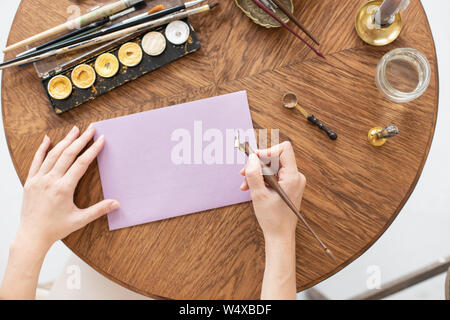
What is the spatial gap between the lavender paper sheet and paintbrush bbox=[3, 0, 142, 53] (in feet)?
0.70

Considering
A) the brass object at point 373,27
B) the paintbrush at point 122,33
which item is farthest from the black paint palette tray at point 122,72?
the brass object at point 373,27

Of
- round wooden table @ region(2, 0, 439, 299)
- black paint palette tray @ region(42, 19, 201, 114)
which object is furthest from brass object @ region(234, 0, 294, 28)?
black paint palette tray @ region(42, 19, 201, 114)

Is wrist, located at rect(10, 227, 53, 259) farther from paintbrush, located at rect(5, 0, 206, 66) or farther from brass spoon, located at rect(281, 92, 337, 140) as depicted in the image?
brass spoon, located at rect(281, 92, 337, 140)

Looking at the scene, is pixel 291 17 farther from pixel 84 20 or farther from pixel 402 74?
pixel 84 20

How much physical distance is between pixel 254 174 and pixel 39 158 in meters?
0.46

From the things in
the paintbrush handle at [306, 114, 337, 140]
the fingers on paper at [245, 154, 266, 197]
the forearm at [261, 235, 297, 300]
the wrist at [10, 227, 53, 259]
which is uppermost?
the paintbrush handle at [306, 114, 337, 140]

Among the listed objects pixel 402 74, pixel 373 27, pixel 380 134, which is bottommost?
pixel 380 134

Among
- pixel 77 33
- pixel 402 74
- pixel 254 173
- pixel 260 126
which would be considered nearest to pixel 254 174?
pixel 254 173

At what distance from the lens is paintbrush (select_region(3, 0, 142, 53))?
2.27 feet

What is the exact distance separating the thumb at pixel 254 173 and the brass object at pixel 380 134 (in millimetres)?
249

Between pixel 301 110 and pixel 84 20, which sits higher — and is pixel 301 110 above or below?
below

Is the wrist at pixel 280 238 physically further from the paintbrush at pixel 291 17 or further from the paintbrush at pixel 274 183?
the paintbrush at pixel 291 17

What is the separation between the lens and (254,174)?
0.63 meters

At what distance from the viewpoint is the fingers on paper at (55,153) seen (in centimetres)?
70
